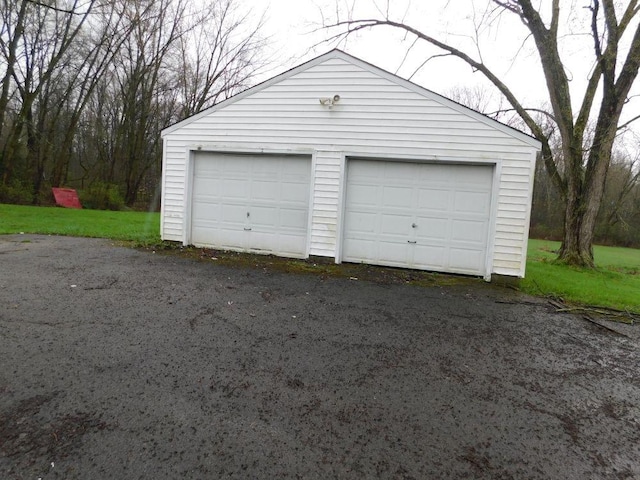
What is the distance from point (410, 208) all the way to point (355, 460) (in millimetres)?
6207

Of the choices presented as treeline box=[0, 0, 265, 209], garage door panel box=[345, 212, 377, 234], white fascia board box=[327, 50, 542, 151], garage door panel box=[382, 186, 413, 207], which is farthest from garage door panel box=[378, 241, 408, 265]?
treeline box=[0, 0, 265, 209]

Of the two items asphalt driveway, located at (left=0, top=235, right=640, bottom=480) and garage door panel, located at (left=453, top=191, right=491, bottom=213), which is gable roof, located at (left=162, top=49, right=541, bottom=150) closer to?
garage door panel, located at (left=453, top=191, right=491, bottom=213)

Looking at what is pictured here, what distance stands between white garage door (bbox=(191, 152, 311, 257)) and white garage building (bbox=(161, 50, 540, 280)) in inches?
0.9

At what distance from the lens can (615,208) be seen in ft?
102

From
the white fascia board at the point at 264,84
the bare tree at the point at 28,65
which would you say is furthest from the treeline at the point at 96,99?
the white fascia board at the point at 264,84

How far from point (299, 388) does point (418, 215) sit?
556cm

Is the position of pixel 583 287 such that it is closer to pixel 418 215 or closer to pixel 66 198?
pixel 418 215

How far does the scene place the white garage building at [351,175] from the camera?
7.37 meters

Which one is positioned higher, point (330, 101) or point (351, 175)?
point (330, 101)

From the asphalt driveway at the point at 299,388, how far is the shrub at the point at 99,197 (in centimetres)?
2028

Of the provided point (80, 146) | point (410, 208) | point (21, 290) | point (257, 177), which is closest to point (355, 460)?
point (21, 290)

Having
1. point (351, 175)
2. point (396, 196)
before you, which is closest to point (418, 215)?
point (396, 196)

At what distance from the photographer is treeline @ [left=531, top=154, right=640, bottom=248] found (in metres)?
31.8

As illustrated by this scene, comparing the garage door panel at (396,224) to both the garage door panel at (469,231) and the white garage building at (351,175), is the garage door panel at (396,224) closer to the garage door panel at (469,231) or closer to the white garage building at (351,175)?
the white garage building at (351,175)
